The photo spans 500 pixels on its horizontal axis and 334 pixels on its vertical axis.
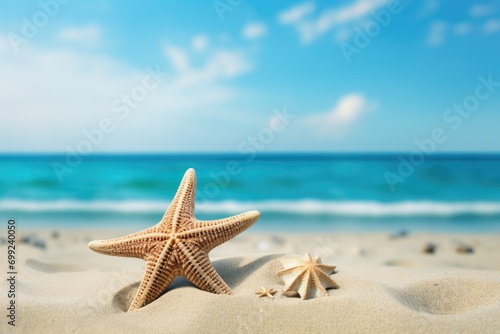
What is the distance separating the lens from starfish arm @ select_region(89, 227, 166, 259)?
376 centimetres

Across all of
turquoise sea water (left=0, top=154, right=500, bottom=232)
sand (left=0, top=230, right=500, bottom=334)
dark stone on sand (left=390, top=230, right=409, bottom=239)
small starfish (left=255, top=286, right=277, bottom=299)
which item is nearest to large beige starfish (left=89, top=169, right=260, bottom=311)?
sand (left=0, top=230, right=500, bottom=334)

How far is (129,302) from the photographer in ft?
12.6

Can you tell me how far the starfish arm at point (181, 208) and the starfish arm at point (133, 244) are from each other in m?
0.12

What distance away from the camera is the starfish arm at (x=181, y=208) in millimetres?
3824

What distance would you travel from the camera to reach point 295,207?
48.5ft

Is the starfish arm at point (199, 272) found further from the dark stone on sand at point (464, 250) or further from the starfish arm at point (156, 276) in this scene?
the dark stone on sand at point (464, 250)

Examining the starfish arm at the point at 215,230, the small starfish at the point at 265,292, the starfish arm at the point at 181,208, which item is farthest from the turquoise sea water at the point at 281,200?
the small starfish at the point at 265,292

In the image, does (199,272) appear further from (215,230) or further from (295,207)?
(295,207)

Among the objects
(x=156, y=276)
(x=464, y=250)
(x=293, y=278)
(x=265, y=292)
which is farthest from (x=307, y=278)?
(x=464, y=250)

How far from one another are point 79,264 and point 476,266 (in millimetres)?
5549

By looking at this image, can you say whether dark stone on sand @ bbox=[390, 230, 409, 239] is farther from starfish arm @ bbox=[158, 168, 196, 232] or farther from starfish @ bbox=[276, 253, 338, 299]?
starfish arm @ bbox=[158, 168, 196, 232]

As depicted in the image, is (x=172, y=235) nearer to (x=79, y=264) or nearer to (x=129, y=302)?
(x=129, y=302)

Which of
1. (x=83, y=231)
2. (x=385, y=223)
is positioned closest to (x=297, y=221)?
(x=385, y=223)

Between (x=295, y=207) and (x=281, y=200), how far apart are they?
6.22 feet
